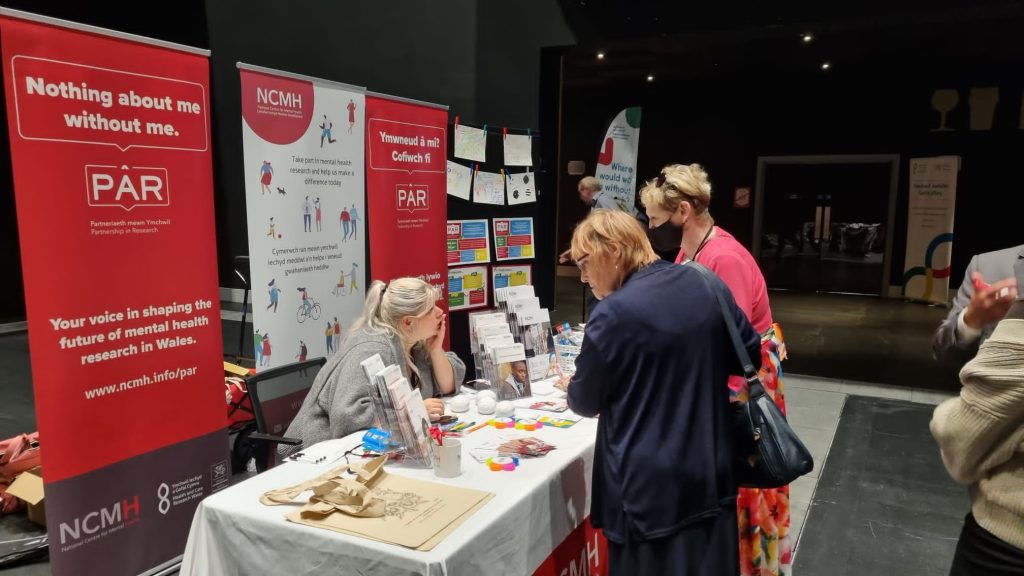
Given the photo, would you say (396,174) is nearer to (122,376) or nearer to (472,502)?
(122,376)

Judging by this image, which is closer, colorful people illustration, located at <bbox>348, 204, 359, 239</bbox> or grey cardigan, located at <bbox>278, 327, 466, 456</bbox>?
grey cardigan, located at <bbox>278, 327, 466, 456</bbox>

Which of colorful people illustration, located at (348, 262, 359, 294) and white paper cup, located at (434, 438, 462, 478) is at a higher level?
colorful people illustration, located at (348, 262, 359, 294)

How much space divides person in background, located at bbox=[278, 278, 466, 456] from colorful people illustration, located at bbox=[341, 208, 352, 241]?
0.99 m

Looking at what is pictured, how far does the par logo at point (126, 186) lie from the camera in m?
2.25

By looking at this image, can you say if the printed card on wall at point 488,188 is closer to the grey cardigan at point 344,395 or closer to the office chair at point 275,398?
the office chair at point 275,398

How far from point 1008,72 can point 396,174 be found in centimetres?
970

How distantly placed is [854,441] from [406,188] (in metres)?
3.30

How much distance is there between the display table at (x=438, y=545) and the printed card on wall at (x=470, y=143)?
2.49 m


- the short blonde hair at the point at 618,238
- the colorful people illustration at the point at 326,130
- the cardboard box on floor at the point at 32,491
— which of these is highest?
the colorful people illustration at the point at 326,130

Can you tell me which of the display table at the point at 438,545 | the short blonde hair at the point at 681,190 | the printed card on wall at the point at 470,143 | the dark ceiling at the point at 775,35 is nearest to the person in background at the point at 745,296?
the short blonde hair at the point at 681,190

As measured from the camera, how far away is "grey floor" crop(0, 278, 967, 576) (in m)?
3.05

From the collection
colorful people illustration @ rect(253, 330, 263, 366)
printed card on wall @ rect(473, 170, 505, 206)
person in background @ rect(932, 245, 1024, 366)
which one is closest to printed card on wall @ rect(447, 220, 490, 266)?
printed card on wall @ rect(473, 170, 505, 206)

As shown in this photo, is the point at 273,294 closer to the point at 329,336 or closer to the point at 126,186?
the point at 329,336

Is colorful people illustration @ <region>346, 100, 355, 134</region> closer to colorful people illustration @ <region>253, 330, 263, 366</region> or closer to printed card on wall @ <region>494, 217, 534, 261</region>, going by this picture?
colorful people illustration @ <region>253, 330, 263, 366</region>
